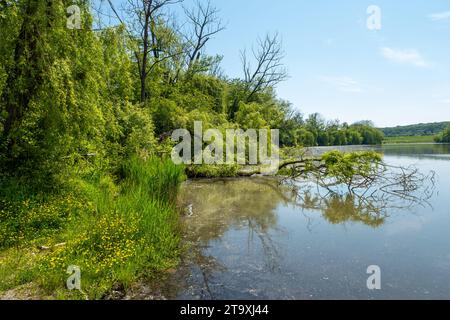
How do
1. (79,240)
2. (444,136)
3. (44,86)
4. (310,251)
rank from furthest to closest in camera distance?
(444,136) < (44,86) < (310,251) < (79,240)

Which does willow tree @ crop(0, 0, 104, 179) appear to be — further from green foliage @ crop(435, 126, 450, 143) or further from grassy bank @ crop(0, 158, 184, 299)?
green foliage @ crop(435, 126, 450, 143)

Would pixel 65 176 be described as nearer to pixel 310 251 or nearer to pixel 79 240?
pixel 79 240

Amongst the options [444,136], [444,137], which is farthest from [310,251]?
[444,137]

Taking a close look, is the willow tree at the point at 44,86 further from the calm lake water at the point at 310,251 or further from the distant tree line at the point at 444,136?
the distant tree line at the point at 444,136

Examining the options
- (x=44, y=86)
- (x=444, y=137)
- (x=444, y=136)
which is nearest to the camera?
(x=44, y=86)

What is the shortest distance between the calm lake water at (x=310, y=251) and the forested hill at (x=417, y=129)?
7791cm

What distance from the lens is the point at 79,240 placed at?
4.77 metres

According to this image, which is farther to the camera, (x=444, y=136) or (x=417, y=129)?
(x=417, y=129)

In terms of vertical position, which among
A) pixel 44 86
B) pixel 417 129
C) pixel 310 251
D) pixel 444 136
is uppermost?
pixel 417 129

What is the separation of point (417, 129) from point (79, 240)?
9195 cm

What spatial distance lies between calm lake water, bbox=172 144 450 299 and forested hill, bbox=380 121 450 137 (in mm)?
77910

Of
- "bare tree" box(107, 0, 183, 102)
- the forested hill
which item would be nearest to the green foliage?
the forested hill

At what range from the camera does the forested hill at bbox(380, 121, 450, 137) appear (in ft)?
246

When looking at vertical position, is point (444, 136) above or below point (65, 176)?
above
